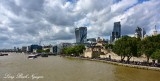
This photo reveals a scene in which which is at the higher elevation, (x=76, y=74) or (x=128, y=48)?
(x=128, y=48)

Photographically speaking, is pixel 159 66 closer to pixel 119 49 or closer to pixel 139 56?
pixel 139 56

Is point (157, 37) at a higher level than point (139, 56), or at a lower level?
higher

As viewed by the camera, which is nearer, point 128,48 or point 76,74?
point 76,74

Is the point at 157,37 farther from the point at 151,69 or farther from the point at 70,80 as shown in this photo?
the point at 70,80

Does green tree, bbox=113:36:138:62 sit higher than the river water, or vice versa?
green tree, bbox=113:36:138:62

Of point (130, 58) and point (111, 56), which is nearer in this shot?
point (130, 58)

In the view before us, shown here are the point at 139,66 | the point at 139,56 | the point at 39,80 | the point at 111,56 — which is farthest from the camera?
the point at 111,56

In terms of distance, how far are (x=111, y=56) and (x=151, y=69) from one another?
64126mm

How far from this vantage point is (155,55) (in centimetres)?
8212

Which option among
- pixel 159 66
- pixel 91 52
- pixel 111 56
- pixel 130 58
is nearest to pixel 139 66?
pixel 159 66

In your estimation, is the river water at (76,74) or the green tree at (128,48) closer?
the river water at (76,74)

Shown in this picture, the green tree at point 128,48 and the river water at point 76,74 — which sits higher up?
the green tree at point 128,48

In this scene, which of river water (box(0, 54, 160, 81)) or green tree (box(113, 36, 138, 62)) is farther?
green tree (box(113, 36, 138, 62))

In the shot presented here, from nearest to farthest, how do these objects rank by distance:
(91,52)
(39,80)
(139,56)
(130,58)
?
(39,80)
(139,56)
(130,58)
(91,52)
